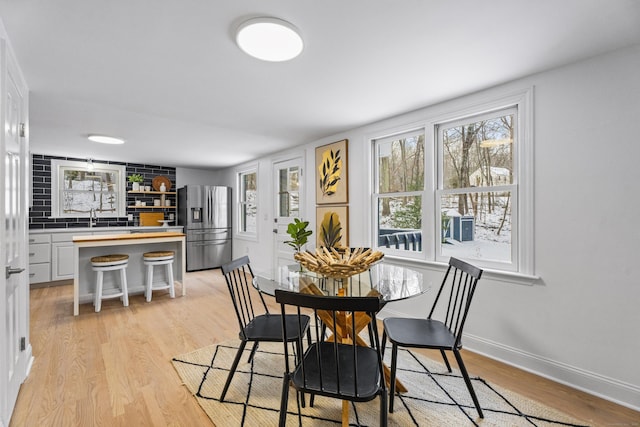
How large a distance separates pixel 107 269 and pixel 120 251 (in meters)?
0.52

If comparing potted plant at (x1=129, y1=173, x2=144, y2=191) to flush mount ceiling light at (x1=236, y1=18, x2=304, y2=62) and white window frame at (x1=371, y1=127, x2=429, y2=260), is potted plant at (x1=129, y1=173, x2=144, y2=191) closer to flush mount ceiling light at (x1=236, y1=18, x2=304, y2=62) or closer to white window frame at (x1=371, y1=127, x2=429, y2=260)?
white window frame at (x1=371, y1=127, x2=429, y2=260)

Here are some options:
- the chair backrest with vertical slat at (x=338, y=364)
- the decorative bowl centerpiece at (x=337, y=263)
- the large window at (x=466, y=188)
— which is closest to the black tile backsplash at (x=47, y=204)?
the large window at (x=466, y=188)

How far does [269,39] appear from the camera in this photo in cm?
172

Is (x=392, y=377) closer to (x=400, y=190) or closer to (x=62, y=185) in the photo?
(x=400, y=190)

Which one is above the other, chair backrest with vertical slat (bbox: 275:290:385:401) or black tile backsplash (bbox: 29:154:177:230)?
black tile backsplash (bbox: 29:154:177:230)

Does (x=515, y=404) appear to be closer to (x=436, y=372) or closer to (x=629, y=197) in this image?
(x=436, y=372)

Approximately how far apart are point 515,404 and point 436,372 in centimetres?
50

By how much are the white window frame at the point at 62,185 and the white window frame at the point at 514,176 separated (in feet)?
19.2

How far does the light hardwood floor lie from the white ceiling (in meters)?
2.20

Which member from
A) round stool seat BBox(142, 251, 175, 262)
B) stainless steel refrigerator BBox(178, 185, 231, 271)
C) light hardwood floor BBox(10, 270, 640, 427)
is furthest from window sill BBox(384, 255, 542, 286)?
stainless steel refrigerator BBox(178, 185, 231, 271)

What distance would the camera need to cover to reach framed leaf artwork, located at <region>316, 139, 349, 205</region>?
3.80 m

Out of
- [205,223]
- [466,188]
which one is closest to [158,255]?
[205,223]

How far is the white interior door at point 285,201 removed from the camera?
473 cm

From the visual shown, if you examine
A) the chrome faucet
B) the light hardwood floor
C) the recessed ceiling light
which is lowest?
the light hardwood floor
